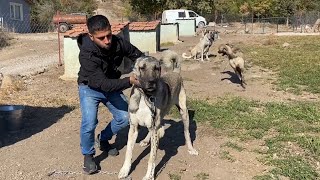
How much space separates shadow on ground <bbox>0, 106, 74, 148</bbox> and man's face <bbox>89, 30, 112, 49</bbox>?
7.73 feet

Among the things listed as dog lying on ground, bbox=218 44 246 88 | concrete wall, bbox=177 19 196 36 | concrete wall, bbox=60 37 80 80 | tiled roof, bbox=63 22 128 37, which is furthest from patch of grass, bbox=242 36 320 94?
concrete wall, bbox=177 19 196 36

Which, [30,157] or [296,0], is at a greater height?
[296,0]

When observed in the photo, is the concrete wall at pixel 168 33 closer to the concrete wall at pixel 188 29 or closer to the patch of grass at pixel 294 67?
the patch of grass at pixel 294 67

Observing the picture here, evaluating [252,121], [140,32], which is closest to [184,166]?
[252,121]

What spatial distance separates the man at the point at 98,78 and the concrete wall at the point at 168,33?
1731cm

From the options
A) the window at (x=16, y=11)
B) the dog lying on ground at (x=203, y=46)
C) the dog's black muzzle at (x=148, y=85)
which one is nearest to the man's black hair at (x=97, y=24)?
the dog's black muzzle at (x=148, y=85)

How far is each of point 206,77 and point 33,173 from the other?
7506 millimetres

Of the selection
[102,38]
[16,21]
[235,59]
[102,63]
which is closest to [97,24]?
[102,38]

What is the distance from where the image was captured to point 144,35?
49.9 feet

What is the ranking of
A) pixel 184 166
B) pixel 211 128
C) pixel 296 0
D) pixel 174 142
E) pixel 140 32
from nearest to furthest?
pixel 184 166 < pixel 174 142 < pixel 211 128 < pixel 140 32 < pixel 296 0

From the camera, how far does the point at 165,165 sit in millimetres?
4797

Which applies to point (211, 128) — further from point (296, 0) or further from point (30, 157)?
point (296, 0)

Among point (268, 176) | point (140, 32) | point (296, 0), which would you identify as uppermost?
point (296, 0)

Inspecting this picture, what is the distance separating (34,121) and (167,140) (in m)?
2.35
